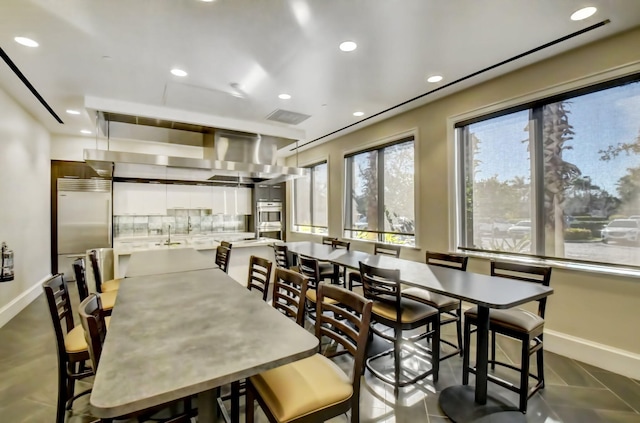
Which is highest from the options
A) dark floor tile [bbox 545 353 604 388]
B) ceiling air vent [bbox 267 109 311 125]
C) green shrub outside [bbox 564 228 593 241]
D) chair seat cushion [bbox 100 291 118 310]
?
ceiling air vent [bbox 267 109 311 125]

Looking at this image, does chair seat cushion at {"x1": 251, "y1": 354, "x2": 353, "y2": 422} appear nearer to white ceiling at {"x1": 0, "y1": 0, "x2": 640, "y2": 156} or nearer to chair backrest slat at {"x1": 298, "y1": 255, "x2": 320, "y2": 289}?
chair backrest slat at {"x1": 298, "y1": 255, "x2": 320, "y2": 289}

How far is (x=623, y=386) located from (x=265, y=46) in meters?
4.04

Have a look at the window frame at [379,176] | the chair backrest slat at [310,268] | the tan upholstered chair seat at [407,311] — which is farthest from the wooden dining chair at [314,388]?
the window frame at [379,176]

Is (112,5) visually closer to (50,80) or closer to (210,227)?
(50,80)

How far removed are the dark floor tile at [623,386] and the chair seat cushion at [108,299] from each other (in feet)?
12.9

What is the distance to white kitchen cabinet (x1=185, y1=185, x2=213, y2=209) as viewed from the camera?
688 cm

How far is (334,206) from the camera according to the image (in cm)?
602

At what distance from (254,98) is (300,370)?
131 inches

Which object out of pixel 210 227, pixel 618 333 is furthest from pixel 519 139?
pixel 210 227

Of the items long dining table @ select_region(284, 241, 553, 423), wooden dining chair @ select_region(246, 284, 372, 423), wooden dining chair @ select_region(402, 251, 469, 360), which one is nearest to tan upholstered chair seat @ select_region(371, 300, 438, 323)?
wooden dining chair @ select_region(402, 251, 469, 360)

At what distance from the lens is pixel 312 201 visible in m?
7.06

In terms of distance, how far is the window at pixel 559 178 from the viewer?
2.55m

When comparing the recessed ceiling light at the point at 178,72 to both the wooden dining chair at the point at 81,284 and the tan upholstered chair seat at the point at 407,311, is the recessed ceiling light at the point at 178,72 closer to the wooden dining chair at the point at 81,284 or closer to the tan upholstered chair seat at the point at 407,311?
the wooden dining chair at the point at 81,284

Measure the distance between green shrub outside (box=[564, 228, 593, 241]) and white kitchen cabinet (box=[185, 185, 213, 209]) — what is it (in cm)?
657
